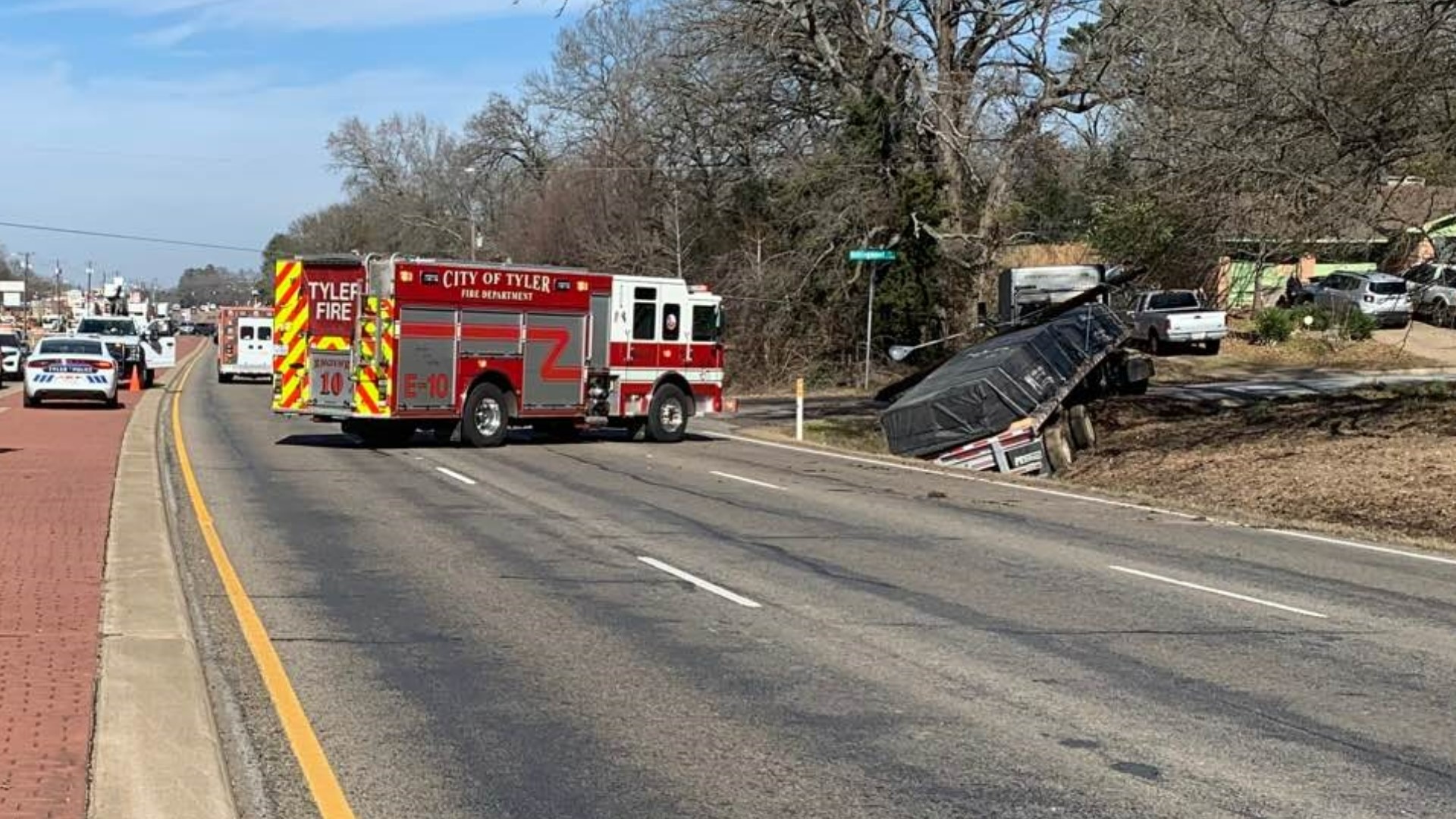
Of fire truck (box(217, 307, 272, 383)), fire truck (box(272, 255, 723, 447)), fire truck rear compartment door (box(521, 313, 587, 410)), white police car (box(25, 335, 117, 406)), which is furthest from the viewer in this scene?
fire truck (box(217, 307, 272, 383))

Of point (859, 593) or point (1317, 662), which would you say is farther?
point (859, 593)

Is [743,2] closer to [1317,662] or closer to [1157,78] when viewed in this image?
[1157,78]

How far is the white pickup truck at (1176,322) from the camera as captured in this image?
44.4m

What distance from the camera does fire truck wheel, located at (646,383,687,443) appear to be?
26938mm

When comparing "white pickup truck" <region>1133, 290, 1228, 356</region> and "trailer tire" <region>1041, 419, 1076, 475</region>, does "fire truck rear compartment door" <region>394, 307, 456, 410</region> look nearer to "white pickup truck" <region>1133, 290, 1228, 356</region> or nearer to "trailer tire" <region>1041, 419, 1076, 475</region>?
"trailer tire" <region>1041, 419, 1076, 475</region>

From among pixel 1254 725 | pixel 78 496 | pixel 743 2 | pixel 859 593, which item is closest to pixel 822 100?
pixel 743 2

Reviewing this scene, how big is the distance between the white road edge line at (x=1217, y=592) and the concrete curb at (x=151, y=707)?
23.7ft

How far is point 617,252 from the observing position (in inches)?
2051

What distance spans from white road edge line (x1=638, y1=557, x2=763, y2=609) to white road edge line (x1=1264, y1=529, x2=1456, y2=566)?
6961mm

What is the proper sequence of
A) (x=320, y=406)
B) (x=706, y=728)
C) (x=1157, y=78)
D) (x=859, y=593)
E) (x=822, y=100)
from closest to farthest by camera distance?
(x=706, y=728) → (x=859, y=593) → (x=1157, y=78) → (x=320, y=406) → (x=822, y=100)

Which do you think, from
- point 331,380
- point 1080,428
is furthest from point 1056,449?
point 331,380

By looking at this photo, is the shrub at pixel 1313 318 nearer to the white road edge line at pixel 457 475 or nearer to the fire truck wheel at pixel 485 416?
the fire truck wheel at pixel 485 416

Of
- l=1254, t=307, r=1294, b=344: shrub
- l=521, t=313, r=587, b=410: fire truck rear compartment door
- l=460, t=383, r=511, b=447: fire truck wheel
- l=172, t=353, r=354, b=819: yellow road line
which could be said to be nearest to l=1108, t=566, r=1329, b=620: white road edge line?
l=172, t=353, r=354, b=819: yellow road line

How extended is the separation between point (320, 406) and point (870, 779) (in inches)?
739
